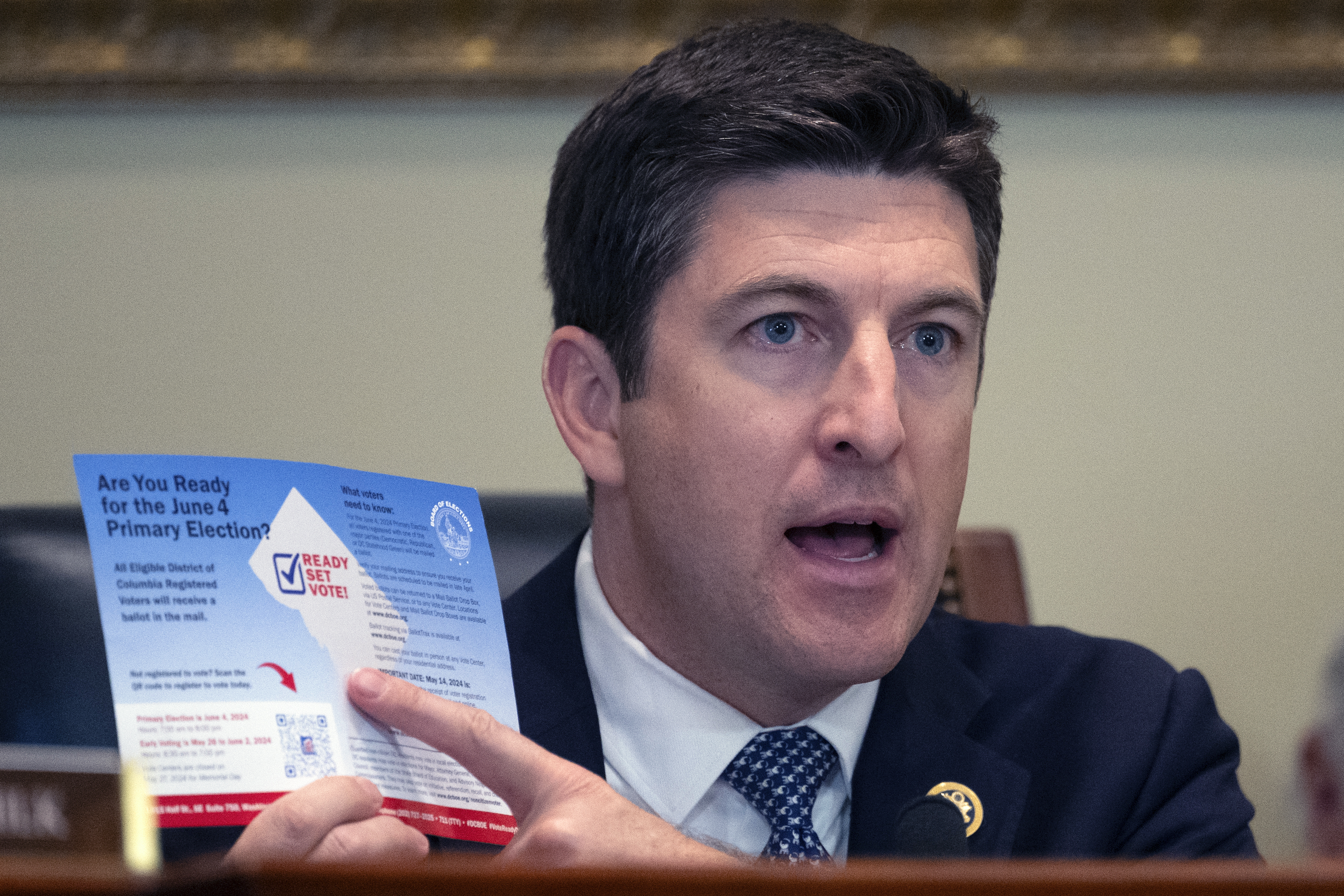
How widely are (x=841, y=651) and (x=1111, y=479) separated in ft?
2.40

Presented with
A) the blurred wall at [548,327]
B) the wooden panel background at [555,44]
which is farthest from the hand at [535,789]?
the wooden panel background at [555,44]

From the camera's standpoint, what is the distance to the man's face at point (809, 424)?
1.13 metres

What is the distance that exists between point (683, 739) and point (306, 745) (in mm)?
510

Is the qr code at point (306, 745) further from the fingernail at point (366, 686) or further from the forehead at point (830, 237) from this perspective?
the forehead at point (830, 237)

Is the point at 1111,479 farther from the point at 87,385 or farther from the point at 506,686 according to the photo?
the point at 87,385

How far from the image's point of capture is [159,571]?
78 cm

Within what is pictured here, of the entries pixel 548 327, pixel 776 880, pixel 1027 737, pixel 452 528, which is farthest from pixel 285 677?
pixel 548 327

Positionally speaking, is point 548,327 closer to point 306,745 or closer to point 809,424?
point 809,424

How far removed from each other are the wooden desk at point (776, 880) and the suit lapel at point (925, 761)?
74 centimetres

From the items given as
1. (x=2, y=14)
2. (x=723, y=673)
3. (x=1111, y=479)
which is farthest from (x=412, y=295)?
(x=1111, y=479)

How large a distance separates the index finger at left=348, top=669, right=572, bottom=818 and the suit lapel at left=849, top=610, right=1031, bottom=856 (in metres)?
0.45

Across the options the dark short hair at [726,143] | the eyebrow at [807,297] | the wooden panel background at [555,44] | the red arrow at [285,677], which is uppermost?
the wooden panel background at [555,44]

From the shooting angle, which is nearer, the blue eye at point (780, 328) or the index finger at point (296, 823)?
the index finger at point (296, 823)

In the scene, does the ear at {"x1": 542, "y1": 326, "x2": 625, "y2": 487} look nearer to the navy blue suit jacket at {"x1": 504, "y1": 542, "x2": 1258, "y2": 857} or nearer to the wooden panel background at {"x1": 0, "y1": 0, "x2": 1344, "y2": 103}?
the navy blue suit jacket at {"x1": 504, "y1": 542, "x2": 1258, "y2": 857}
